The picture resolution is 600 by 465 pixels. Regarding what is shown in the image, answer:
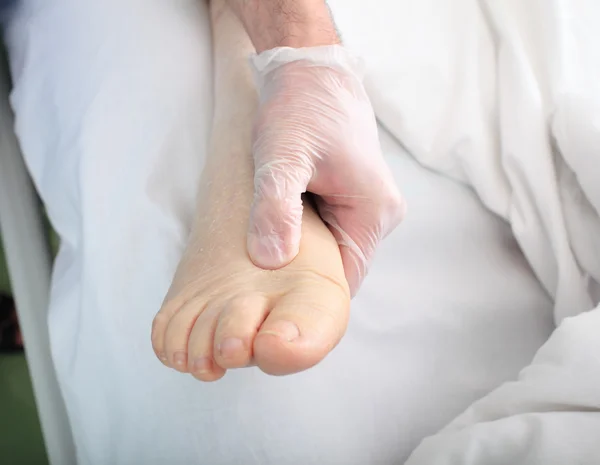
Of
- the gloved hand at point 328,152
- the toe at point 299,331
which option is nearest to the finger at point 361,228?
the gloved hand at point 328,152

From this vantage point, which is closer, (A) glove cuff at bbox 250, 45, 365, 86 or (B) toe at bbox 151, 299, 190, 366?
(B) toe at bbox 151, 299, 190, 366

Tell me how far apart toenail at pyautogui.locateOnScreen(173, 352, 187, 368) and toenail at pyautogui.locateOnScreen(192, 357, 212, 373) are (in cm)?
2

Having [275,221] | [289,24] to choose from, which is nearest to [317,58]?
[289,24]

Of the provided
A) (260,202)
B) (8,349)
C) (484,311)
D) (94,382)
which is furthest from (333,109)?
(8,349)

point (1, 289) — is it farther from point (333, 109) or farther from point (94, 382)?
point (333, 109)

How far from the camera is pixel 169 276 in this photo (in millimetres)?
575

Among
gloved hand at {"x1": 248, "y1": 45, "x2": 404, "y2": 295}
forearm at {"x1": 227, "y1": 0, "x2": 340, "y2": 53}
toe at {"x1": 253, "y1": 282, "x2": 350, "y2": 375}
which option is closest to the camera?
toe at {"x1": 253, "y1": 282, "x2": 350, "y2": 375}

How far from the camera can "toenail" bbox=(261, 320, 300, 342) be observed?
37 cm

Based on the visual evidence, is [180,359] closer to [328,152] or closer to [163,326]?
[163,326]

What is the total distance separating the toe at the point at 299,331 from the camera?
0.36m

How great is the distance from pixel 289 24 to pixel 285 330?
40 cm

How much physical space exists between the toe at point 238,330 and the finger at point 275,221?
2.1 inches

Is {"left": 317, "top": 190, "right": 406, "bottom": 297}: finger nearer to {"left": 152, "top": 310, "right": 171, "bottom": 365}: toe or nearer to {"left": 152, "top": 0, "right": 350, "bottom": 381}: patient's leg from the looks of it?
{"left": 152, "top": 0, "right": 350, "bottom": 381}: patient's leg

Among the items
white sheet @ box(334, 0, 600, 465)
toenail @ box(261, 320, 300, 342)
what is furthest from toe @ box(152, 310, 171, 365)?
white sheet @ box(334, 0, 600, 465)
